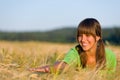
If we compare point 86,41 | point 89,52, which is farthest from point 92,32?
point 89,52

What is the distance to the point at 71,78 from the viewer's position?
4133mm

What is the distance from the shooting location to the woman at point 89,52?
4898 mm

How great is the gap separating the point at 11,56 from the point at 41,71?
104 centimetres

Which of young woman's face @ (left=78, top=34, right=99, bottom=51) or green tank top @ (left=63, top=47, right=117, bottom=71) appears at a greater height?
young woman's face @ (left=78, top=34, right=99, bottom=51)

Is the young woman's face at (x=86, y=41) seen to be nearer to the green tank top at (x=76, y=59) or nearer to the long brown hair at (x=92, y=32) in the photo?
the long brown hair at (x=92, y=32)

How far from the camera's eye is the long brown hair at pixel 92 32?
4.91 metres

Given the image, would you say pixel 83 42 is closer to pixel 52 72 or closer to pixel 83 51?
Answer: pixel 83 51

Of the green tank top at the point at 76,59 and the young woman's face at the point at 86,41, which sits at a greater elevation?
the young woman's face at the point at 86,41

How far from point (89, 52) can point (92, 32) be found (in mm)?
312

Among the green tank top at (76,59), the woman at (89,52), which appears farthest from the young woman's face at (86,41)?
the green tank top at (76,59)

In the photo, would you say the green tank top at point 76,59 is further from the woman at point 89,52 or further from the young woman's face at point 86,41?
the young woman's face at point 86,41

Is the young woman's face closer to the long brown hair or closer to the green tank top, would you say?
the long brown hair

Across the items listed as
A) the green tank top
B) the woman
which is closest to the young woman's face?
the woman

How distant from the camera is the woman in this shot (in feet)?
16.1
